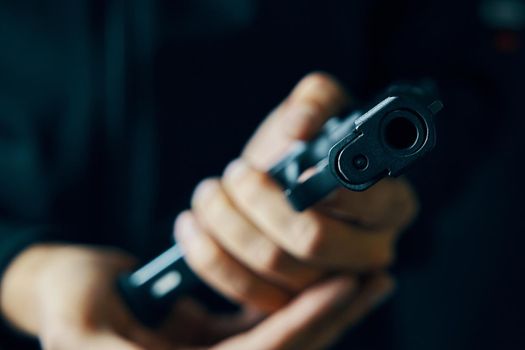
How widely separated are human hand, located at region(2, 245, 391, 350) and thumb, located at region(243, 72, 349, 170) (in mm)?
76

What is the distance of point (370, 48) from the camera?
50cm

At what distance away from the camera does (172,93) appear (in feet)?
1.42

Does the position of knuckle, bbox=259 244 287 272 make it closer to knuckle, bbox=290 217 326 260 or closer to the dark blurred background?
knuckle, bbox=290 217 326 260

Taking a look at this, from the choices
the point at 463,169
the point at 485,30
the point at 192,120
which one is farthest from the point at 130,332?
the point at 485,30

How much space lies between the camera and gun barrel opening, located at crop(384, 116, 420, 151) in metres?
0.19

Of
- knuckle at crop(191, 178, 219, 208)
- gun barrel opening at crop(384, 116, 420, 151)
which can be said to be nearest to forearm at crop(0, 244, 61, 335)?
knuckle at crop(191, 178, 219, 208)

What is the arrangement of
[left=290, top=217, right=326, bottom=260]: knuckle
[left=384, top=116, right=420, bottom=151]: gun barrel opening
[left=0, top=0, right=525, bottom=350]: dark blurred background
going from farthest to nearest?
[left=0, top=0, right=525, bottom=350]: dark blurred background, [left=290, top=217, right=326, bottom=260]: knuckle, [left=384, top=116, right=420, bottom=151]: gun barrel opening

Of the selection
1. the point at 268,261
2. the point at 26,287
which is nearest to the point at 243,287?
the point at 268,261

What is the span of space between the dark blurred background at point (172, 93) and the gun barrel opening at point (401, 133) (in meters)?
0.24

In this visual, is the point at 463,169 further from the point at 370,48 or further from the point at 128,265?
the point at 128,265

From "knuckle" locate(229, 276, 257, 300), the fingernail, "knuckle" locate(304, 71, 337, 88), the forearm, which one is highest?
the forearm

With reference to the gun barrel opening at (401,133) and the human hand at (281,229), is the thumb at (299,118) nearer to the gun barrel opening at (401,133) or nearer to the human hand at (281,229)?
the human hand at (281,229)

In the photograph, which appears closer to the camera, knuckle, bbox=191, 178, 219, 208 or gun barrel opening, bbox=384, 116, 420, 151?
gun barrel opening, bbox=384, 116, 420, 151

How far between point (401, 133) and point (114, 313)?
0.22m
